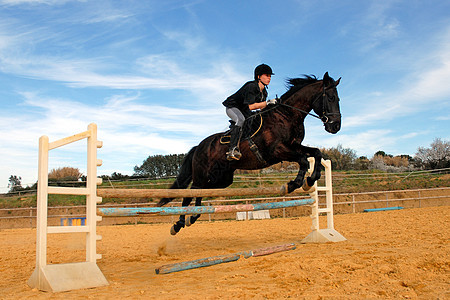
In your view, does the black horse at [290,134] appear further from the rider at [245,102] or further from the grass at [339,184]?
the grass at [339,184]

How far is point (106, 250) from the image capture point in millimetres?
7199

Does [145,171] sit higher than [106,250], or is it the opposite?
[145,171]

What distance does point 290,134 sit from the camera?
16.6 feet

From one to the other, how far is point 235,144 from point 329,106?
147cm

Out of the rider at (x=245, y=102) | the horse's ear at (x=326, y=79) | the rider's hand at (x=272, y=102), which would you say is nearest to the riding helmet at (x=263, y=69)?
the rider at (x=245, y=102)

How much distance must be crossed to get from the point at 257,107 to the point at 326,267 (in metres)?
2.38

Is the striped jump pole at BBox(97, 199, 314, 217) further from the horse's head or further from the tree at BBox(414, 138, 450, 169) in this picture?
the tree at BBox(414, 138, 450, 169)

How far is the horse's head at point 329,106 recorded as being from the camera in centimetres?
495

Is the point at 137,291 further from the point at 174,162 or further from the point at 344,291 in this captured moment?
the point at 174,162

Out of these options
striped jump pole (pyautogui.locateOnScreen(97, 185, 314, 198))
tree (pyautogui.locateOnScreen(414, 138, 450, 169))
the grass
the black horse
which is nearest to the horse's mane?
the black horse

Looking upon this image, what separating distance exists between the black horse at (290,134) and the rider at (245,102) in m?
0.18

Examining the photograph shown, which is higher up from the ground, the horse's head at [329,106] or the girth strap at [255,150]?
the horse's head at [329,106]

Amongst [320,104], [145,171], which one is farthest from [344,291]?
[145,171]

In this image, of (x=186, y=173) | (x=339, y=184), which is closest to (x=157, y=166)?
(x=339, y=184)
